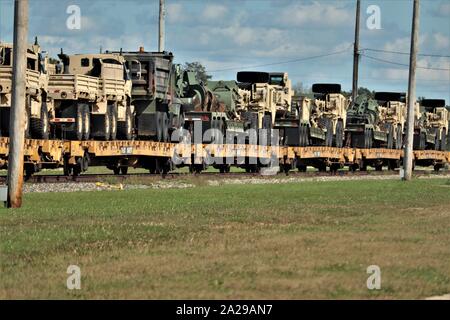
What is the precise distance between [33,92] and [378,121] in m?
34.4

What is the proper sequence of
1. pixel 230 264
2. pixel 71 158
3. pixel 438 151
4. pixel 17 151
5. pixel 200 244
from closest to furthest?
pixel 230 264 < pixel 200 244 < pixel 17 151 < pixel 71 158 < pixel 438 151

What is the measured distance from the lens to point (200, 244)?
15781 millimetres

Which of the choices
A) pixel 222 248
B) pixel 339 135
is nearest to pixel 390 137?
pixel 339 135

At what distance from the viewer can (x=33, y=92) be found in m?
30.1

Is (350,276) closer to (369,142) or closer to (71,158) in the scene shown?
(71,158)

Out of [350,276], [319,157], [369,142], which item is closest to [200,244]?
[350,276]

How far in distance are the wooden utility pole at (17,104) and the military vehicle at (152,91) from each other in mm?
14911

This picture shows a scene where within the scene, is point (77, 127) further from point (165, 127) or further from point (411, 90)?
point (411, 90)

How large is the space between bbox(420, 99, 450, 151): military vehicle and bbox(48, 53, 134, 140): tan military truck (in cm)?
3372

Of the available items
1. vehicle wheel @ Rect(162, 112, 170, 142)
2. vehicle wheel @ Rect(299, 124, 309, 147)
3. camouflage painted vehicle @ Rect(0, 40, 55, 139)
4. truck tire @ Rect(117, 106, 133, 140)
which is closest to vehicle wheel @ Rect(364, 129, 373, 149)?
vehicle wheel @ Rect(299, 124, 309, 147)

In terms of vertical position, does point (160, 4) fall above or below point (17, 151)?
above

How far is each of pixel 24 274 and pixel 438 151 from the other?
56.7 metres

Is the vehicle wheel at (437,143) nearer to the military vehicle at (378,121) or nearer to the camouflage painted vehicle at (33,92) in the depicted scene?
the military vehicle at (378,121)

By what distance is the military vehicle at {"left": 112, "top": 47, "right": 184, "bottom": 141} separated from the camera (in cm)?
3797
